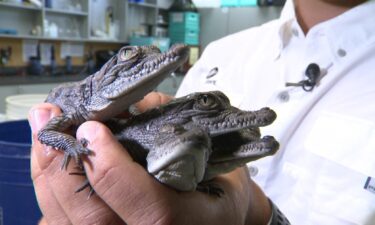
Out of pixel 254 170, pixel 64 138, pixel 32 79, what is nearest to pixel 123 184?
pixel 64 138

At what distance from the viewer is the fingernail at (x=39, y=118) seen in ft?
2.04

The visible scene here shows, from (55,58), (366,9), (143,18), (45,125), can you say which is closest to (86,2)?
(55,58)

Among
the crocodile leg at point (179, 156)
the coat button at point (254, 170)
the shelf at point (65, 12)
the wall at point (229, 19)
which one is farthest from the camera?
the wall at point (229, 19)

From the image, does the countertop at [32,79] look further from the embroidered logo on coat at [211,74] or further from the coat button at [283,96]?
the coat button at [283,96]

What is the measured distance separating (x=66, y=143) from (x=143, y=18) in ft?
14.6

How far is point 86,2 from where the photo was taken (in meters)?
3.82

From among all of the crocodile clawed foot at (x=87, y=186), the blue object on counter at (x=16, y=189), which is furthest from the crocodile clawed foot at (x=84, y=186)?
the blue object on counter at (x=16, y=189)

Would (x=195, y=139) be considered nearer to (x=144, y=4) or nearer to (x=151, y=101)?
(x=151, y=101)

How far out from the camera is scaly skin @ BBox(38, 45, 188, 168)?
52cm

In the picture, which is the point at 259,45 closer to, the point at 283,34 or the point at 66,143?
the point at 283,34

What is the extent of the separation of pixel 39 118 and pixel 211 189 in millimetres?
321

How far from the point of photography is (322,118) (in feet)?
3.26

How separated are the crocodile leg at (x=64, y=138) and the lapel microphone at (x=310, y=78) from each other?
2.38 feet

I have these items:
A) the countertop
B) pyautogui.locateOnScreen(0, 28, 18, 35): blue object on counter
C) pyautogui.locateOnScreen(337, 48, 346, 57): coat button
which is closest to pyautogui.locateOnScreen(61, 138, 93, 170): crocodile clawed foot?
pyautogui.locateOnScreen(337, 48, 346, 57): coat button
